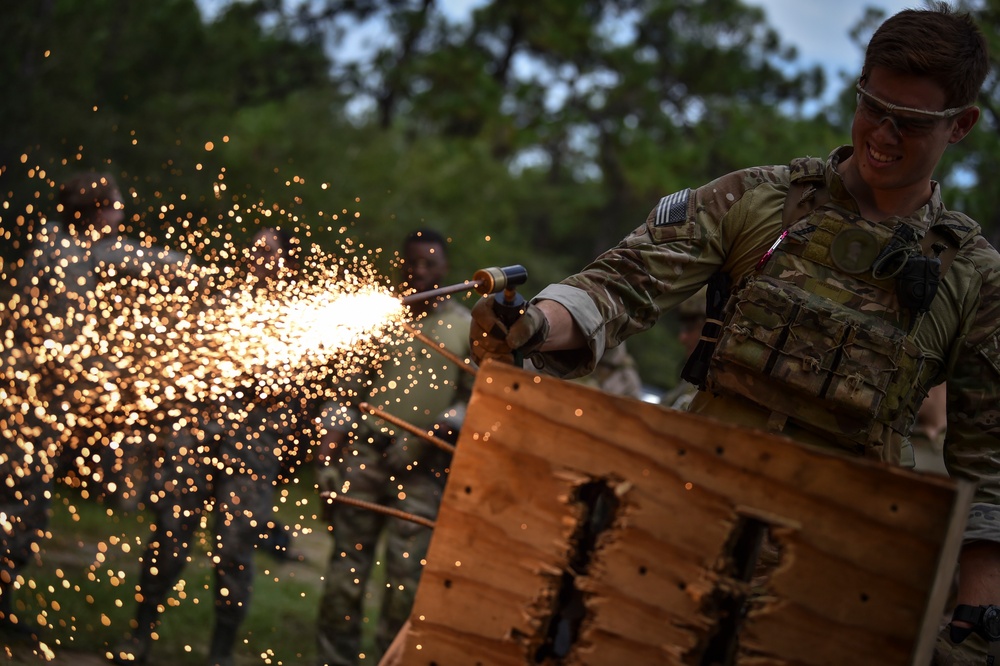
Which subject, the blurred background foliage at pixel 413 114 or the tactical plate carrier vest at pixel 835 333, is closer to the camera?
the tactical plate carrier vest at pixel 835 333

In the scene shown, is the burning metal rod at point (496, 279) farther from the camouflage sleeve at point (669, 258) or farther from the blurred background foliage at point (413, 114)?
the blurred background foliage at point (413, 114)

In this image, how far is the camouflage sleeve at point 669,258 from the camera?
9.09 feet

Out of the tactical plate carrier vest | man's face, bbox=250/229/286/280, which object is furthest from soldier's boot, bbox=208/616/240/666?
the tactical plate carrier vest

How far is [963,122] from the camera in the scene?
2.95 m

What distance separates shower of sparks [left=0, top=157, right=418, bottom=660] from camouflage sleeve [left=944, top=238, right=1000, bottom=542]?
1.95 m

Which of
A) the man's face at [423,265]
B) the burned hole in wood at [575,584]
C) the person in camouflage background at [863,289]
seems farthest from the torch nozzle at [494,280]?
the man's face at [423,265]

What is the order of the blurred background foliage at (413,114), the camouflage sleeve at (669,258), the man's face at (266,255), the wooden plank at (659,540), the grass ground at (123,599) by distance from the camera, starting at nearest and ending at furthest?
1. the wooden plank at (659,540)
2. the camouflage sleeve at (669,258)
3. the man's face at (266,255)
4. the grass ground at (123,599)
5. the blurred background foliage at (413,114)

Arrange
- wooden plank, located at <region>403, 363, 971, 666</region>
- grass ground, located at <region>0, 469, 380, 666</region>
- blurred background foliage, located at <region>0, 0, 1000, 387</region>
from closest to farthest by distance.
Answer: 1. wooden plank, located at <region>403, 363, 971, 666</region>
2. grass ground, located at <region>0, 469, 380, 666</region>
3. blurred background foliage, located at <region>0, 0, 1000, 387</region>

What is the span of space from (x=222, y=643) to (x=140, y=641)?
1.38 feet

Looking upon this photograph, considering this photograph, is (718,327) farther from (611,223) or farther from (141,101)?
(611,223)

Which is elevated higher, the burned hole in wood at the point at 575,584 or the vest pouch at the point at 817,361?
the vest pouch at the point at 817,361

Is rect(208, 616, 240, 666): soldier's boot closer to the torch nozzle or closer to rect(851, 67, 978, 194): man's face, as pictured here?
the torch nozzle

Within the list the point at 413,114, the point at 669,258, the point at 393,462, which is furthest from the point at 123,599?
the point at 413,114

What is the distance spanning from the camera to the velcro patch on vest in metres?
2.93
